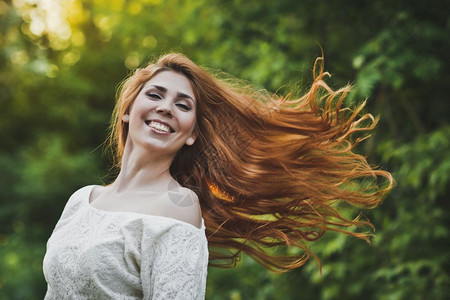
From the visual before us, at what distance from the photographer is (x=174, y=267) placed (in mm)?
2043

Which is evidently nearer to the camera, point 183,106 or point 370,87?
point 183,106

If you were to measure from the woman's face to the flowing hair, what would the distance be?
77 millimetres

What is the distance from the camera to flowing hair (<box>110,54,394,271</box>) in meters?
2.60

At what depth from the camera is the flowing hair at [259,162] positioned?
2604 millimetres

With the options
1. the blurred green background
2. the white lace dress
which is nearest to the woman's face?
the white lace dress

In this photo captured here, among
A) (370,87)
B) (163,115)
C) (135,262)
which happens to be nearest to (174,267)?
(135,262)

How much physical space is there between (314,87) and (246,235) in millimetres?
727

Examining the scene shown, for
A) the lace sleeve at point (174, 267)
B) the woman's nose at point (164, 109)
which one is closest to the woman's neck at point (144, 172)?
the woman's nose at point (164, 109)

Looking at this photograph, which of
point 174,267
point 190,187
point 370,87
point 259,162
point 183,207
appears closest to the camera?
point 174,267

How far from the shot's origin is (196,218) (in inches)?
88.0

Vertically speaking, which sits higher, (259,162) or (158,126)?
(158,126)

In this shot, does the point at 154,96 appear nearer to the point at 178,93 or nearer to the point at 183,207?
the point at 178,93

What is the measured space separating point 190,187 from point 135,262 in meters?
0.53

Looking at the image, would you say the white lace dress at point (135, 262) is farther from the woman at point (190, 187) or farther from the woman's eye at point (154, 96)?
the woman's eye at point (154, 96)
